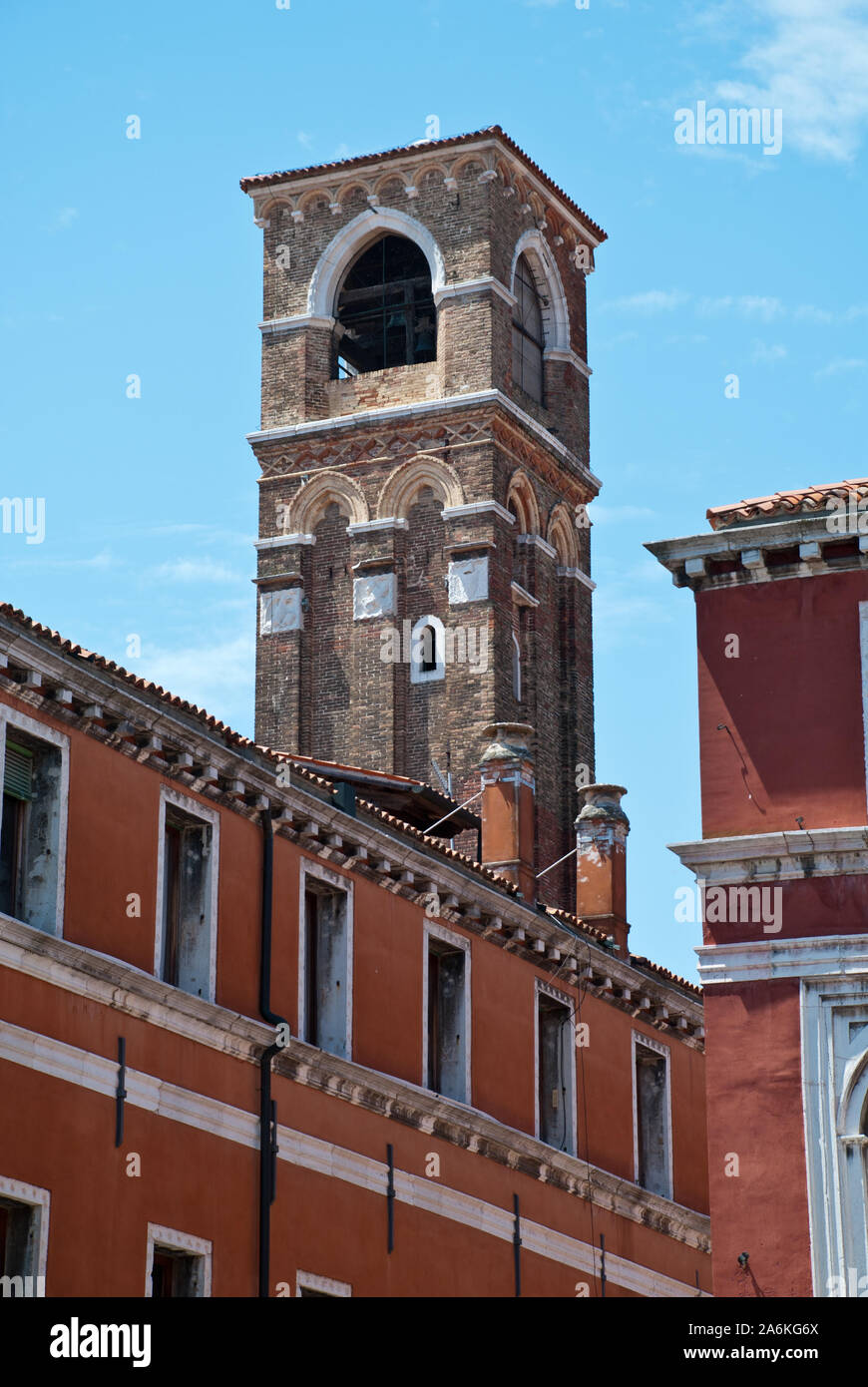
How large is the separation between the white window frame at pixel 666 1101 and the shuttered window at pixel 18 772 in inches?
415

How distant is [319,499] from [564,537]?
14.9 feet

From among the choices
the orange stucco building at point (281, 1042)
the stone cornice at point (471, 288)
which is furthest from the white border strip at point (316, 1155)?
the stone cornice at point (471, 288)

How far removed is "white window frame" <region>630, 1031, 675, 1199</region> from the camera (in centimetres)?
2984

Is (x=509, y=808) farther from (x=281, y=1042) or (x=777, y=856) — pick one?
(x=777, y=856)

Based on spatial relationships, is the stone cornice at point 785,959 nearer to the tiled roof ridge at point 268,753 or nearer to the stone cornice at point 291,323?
the tiled roof ridge at point 268,753

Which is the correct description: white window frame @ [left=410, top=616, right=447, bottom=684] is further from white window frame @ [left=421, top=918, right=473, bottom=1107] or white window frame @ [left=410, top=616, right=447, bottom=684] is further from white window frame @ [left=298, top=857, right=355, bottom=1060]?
white window frame @ [left=298, top=857, right=355, bottom=1060]

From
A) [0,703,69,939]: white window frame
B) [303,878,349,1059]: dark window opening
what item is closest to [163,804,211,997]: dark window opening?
[0,703,69,939]: white window frame

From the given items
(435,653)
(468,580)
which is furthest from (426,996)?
(468,580)

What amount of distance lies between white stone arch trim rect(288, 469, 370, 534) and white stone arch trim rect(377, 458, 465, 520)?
0.63 metres

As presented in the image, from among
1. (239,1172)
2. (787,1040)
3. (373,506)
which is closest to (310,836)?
(239,1172)

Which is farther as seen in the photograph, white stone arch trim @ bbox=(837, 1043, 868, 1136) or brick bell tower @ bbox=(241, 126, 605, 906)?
brick bell tower @ bbox=(241, 126, 605, 906)
